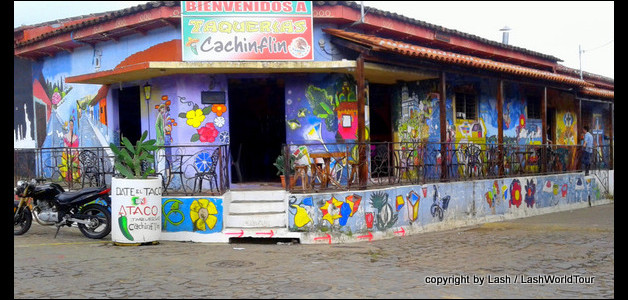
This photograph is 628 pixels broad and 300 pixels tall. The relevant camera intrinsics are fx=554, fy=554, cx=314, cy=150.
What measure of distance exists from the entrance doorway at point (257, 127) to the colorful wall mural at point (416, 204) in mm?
3462

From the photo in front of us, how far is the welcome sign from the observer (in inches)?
418

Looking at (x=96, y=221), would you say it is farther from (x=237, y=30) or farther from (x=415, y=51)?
(x=415, y=51)

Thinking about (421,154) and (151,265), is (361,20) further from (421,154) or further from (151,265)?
(151,265)

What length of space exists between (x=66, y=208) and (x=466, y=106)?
10197mm

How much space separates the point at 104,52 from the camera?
12672 mm

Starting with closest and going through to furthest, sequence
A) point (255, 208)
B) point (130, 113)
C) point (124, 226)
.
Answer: point (124, 226) < point (255, 208) < point (130, 113)

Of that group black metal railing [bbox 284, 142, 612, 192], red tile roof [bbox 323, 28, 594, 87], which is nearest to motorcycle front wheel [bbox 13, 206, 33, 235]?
black metal railing [bbox 284, 142, 612, 192]

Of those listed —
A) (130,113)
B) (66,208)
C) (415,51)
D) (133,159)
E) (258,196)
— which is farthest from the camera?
(130,113)

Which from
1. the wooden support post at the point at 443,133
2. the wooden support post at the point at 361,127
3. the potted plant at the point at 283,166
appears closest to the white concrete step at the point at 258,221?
the potted plant at the point at 283,166

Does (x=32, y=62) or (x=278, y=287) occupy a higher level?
(x=32, y=62)

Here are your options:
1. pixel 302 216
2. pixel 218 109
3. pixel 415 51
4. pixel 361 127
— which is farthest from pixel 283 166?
pixel 415 51

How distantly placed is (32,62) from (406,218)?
10867 mm

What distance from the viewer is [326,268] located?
7535 mm

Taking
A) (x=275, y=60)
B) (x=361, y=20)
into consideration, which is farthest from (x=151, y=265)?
(x=361, y=20)
